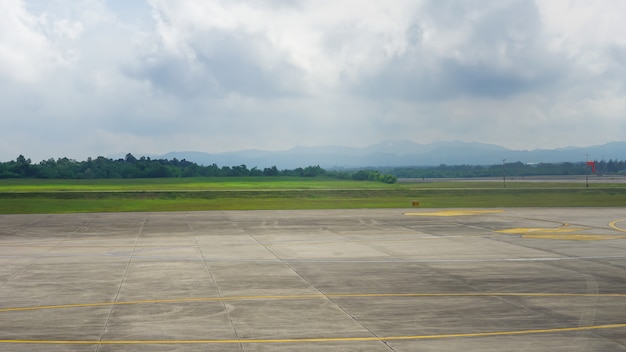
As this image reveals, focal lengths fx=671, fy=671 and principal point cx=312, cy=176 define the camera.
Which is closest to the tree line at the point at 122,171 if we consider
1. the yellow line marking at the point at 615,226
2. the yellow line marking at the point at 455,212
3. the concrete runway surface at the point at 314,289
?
the yellow line marking at the point at 455,212

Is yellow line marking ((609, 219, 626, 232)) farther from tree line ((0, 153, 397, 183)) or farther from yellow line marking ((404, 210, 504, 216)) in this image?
tree line ((0, 153, 397, 183))

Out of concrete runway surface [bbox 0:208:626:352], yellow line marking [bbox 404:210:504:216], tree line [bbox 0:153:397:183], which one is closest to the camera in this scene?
concrete runway surface [bbox 0:208:626:352]

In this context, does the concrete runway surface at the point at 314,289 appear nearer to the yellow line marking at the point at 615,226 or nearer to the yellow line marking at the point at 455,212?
the yellow line marking at the point at 615,226

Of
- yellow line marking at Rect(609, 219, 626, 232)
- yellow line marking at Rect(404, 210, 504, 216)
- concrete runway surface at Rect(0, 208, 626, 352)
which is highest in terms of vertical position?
yellow line marking at Rect(404, 210, 504, 216)

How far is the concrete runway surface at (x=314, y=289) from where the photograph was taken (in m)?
17.8

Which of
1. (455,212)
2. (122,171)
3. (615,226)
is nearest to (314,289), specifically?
(615,226)

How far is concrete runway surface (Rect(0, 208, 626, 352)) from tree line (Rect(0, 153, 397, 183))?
383 feet

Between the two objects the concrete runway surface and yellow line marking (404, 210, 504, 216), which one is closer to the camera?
the concrete runway surface

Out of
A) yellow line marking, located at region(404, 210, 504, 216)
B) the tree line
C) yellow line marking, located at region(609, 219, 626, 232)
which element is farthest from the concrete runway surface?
the tree line

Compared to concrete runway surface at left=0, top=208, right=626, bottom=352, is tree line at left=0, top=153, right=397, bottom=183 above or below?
above

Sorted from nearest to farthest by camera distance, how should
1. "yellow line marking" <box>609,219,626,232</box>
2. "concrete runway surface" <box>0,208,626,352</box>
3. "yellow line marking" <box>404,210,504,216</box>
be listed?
"concrete runway surface" <box>0,208,626,352</box>, "yellow line marking" <box>609,219,626,232</box>, "yellow line marking" <box>404,210,504,216</box>

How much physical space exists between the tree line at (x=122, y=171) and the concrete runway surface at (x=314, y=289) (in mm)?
116665

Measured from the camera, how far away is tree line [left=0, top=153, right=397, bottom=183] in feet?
513

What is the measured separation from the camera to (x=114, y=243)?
40.3 m
